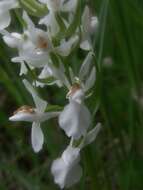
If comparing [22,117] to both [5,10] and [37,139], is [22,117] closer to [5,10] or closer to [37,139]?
[37,139]

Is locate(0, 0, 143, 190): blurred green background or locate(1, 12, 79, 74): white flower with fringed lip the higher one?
locate(1, 12, 79, 74): white flower with fringed lip

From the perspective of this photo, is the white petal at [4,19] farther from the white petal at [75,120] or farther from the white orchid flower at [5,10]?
the white petal at [75,120]

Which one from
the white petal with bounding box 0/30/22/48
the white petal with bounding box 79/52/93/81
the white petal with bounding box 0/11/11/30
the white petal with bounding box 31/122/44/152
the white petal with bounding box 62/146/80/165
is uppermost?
the white petal with bounding box 0/11/11/30

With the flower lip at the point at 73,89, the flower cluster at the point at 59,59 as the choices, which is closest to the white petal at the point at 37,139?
the flower cluster at the point at 59,59

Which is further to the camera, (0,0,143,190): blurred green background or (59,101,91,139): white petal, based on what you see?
(0,0,143,190): blurred green background

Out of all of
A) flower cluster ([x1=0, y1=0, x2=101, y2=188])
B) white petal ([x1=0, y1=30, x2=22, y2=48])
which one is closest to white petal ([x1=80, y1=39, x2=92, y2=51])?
flower cluster ([x1=0, y1=0, x2=101, y2=188])

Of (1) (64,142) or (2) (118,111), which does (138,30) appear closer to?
(2) (118,111)

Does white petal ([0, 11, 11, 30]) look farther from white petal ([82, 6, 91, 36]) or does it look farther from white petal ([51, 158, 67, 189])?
white petal ([51, 158, 67, 189])

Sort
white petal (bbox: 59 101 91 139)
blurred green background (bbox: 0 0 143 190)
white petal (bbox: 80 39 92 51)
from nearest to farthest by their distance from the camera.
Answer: white petal (bbox: 59 101 91 139) → white petal (bbox: 80 39 92 51) → blurred green background (bbox: 0 0 143 190)
